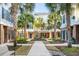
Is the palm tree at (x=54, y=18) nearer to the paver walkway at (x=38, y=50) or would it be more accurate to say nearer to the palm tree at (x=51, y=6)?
the palm tree at (x=51, y=6)

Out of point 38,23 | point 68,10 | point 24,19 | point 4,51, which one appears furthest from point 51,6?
point 4,51

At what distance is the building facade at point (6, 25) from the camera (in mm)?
9359

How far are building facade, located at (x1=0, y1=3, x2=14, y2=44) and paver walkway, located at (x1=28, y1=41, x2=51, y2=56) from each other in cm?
76

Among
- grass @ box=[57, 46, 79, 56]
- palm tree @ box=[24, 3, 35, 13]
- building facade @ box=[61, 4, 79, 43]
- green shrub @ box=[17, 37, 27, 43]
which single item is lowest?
grass @ box=[57, 46, 79, 56]

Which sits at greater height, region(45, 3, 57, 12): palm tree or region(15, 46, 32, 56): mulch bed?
region(45, 3, 57, 12): palm tree

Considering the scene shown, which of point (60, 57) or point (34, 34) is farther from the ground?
point (34, 34)

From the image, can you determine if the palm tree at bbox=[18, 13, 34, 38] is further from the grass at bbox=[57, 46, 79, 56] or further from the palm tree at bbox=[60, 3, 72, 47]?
the grass at bbox=[57, 46, 79, 56]

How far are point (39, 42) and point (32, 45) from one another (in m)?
0.24

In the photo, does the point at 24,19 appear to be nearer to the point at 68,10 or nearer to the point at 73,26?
the point at 68,10

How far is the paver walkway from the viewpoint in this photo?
9227mm

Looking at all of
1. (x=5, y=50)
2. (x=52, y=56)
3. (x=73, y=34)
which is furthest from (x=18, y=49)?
(x=73, y=34)

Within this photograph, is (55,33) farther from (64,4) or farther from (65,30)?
(64,4)

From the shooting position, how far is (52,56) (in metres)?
9.23

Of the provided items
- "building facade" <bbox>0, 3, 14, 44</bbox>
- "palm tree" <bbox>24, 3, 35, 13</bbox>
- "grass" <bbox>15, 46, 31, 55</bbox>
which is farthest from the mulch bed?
"palm tree" <bbox>24, 3, 35, 13</bbox>
